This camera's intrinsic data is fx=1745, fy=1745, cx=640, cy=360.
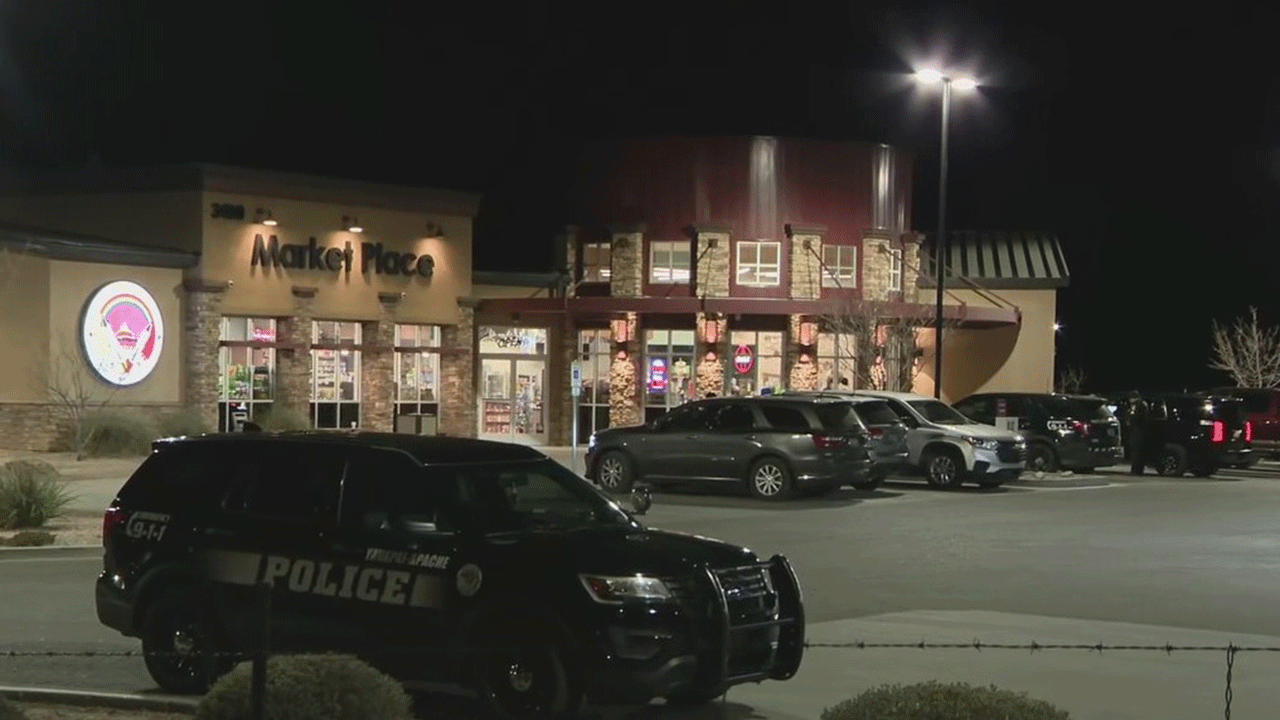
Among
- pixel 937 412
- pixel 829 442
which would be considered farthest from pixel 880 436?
pixel 937 412

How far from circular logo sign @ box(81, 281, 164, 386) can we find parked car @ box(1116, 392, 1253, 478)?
22277 mm

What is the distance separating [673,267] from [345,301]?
945 centimetres

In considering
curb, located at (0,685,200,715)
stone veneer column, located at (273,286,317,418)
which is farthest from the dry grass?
stone veneer column, located at (273,286,317,418)

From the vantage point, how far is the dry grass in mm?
9711

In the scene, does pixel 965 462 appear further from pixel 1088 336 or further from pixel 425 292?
pixel 1088 336

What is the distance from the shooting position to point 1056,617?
15.2 m

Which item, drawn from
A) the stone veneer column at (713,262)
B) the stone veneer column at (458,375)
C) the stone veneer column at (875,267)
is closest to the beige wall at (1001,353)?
the stone veneer column at (875,267)

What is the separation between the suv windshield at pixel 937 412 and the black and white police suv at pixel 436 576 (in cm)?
2186

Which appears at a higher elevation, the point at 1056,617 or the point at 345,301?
the point at 345,301

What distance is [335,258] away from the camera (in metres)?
43.7

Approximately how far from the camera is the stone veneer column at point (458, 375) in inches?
1841

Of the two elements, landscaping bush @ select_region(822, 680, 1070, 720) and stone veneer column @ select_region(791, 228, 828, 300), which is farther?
stone veneer column @ select_region(791, 228, 828, 300)

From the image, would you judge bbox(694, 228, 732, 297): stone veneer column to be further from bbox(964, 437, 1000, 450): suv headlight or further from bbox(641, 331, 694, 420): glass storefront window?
bbox(964, 437, 1000, 450): suv headlight

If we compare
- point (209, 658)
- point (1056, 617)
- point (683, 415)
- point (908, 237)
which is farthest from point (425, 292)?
point (209, 658)
